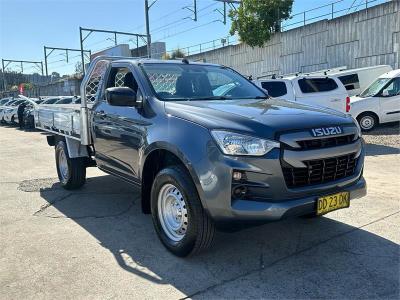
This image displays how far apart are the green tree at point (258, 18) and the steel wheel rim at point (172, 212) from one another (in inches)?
909

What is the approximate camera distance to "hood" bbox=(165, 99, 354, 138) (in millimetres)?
3512

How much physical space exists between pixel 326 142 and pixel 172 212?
5.33 feet

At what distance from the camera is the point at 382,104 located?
13.1 meters

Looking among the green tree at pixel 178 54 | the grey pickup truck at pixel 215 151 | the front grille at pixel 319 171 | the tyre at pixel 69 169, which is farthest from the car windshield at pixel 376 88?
the green tree at pixel 178 54

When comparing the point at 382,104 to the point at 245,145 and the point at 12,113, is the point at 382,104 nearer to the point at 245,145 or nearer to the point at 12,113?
the point at 245,145

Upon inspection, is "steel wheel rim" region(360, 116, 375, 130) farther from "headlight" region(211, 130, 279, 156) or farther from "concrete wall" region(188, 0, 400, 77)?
"headlight" region(211, 130, 279, 156)

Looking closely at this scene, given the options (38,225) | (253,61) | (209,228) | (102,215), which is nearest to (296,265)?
(209,228)

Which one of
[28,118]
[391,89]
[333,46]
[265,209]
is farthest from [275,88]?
[28,118]

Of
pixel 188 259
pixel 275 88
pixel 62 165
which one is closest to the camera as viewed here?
pixel 188 259

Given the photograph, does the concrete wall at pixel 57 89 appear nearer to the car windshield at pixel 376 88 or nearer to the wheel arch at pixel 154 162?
the car windshield at pixel 376 88

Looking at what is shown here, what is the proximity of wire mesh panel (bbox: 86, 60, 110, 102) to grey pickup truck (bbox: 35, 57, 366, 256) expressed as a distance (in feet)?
1.31

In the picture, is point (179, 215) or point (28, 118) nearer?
point (179, 215)

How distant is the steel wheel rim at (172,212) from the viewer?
13.1 feet

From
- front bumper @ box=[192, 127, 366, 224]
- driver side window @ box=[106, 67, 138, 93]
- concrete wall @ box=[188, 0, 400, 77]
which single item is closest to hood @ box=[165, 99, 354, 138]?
front bumper @ box=[192, 127, 366, 224]
